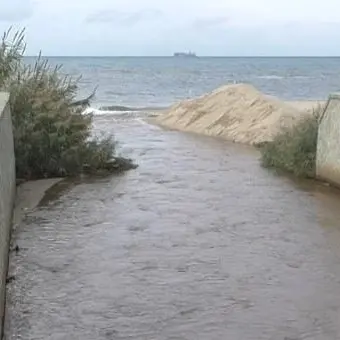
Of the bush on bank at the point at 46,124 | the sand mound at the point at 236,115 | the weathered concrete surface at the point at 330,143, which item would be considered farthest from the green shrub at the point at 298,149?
the sand mound at the point at 236,115

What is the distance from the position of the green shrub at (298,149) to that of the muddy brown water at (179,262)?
72 centimetres

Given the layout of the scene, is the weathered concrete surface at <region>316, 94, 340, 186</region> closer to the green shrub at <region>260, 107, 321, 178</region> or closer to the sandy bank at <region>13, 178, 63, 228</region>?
the green shrub at <region>260, 107, 321, 178</region>

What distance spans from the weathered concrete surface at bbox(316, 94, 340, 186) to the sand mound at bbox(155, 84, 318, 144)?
20.6 ft

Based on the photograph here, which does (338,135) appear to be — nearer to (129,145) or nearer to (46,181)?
(46,181)

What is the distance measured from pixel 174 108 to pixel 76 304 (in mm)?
21887

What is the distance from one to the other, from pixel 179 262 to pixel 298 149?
687cm

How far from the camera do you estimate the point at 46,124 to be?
1429cm

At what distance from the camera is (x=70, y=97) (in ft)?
51.0

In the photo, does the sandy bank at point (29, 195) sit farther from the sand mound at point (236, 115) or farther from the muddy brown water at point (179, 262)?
the sand mound at point (236, 115)

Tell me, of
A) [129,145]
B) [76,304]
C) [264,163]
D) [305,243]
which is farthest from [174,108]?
[76,304]

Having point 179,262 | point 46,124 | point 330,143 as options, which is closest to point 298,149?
point 330,143

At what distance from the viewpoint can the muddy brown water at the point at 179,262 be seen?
693 cm

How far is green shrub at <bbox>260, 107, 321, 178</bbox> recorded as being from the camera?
14.9m

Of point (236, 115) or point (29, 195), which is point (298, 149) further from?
point (236, 115)
